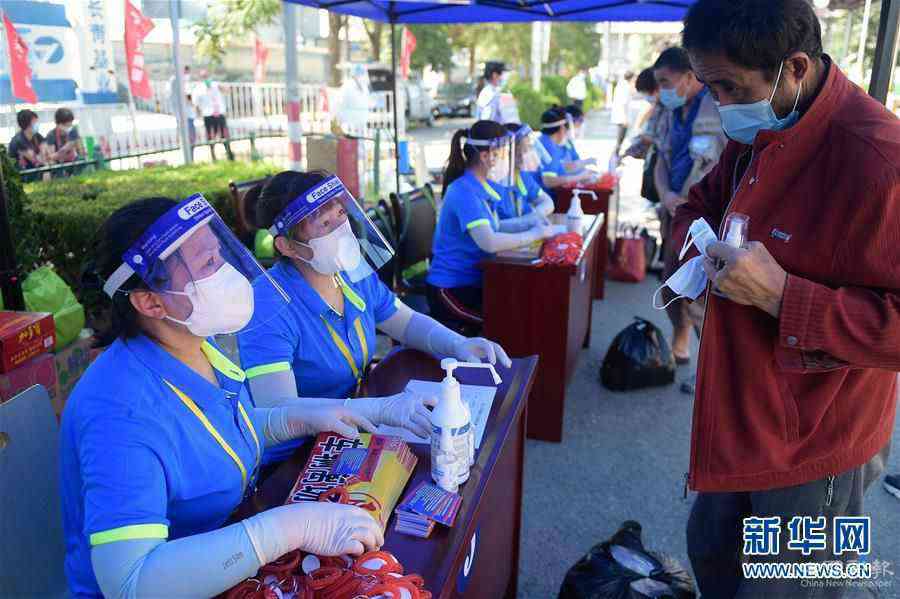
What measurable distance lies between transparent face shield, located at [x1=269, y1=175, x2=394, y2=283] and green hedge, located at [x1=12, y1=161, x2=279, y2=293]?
1979 mm

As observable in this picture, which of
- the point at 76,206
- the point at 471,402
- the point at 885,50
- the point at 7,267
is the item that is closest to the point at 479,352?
the point at 471,402

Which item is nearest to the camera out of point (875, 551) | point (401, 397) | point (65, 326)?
point (401, 397)

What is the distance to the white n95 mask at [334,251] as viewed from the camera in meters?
2.13

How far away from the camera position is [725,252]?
1.38m

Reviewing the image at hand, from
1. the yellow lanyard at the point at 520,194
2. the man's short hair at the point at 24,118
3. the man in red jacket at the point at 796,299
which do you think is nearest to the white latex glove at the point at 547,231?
the yellow lanyard at the point at 520,194

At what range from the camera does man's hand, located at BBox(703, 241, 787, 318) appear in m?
1.32

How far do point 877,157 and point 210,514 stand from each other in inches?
59.2

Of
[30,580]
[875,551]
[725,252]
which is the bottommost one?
[875,551]

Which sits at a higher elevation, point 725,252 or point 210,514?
point 725,252

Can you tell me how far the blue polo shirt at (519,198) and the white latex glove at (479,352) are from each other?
7.40ft

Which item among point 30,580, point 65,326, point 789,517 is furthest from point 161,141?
point 789,517

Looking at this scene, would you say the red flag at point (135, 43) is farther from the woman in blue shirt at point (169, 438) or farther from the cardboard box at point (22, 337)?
the woman in blue shirt at point (169, 438)

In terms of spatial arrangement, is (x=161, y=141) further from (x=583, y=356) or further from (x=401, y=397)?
(x=401, y=397)

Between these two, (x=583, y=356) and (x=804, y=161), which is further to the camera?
Answer: (x=583, y=356)
